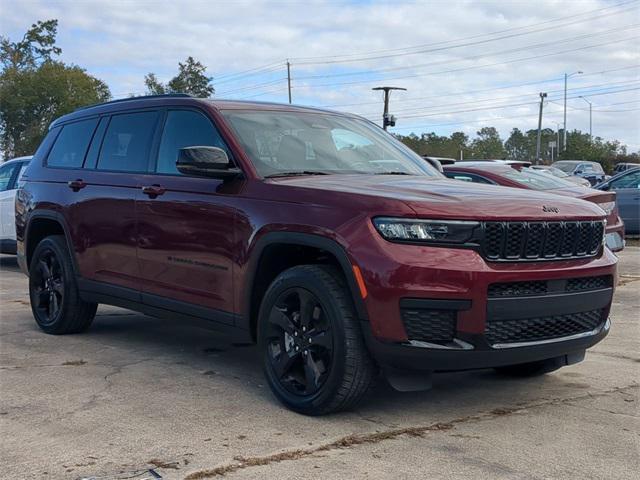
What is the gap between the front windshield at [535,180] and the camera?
383 inches

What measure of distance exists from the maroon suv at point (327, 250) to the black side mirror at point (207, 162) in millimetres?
10

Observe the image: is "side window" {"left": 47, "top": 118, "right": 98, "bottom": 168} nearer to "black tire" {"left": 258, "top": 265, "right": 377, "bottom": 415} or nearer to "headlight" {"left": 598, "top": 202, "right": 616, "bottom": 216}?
"black tire" {"left": 258, "top": 265, "right": 377, "bottom": 415}

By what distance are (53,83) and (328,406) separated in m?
65.9

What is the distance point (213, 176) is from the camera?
16.5ft

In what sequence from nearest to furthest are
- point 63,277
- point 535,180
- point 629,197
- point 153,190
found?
point 153,190, point 63,277, point 535,180, point 629,197

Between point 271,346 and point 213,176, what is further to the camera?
point 213,176

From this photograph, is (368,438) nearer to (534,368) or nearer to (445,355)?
(445,355)

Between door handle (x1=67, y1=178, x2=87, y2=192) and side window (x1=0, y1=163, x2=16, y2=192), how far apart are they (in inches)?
250

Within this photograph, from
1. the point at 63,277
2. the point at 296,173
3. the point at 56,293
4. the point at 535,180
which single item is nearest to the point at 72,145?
the point at 63,277

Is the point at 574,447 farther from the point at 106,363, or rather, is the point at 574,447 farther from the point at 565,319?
the point at 106,363

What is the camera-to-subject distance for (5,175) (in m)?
12.5

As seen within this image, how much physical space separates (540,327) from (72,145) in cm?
450

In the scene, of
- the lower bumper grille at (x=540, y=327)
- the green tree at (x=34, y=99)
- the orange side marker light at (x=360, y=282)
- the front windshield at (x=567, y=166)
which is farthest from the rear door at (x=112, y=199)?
the green tree at (x=34, y=99)

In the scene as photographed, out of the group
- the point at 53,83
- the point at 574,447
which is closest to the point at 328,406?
the point at 574,447
